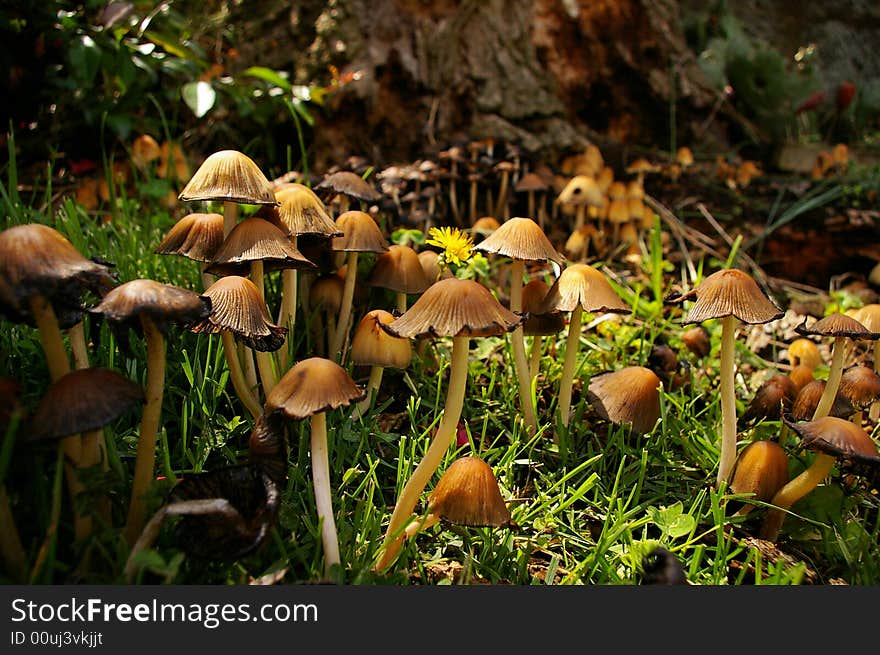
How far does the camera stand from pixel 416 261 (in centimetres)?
211

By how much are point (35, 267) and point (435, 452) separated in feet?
2.91

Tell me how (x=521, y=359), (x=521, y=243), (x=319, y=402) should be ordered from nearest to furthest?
(x=319, y=402) < (x=521, y=243) < (x=521, y=359)

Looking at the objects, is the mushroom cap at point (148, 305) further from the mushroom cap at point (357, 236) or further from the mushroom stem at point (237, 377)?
the mushroom cap at point (357, 236)

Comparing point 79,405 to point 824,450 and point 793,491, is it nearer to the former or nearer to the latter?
point 824,450

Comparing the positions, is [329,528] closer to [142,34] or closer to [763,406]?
[763,406]

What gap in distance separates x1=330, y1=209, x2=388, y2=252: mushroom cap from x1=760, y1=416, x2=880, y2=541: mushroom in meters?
1.24

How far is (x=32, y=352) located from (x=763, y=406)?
7.41 ft

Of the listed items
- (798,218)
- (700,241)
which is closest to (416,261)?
(700,241)

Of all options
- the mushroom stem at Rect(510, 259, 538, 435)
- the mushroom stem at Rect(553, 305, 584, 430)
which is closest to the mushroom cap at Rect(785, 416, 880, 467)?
the mushroom stem at Rect(553, 305, 584, 430)

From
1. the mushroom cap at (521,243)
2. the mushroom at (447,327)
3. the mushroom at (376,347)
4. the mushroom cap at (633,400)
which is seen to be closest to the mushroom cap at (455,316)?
the mushroom at (447,327)

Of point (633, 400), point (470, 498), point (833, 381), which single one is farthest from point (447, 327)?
point (833, 381)

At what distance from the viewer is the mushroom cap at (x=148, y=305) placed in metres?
1.19

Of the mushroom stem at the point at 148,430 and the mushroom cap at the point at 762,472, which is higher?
the mushroom stem at the point at 148,430

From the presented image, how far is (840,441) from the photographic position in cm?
146
